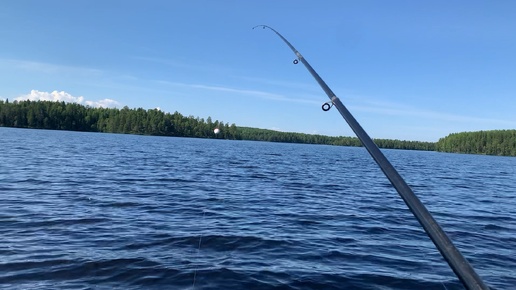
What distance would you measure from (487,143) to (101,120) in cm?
15566

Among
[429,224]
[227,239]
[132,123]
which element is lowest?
[227,239]

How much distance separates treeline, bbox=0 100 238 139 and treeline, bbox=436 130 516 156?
3880 inches

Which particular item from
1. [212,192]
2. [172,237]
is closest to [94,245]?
[172,237]

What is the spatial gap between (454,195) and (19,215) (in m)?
19.7

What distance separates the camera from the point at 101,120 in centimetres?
15850

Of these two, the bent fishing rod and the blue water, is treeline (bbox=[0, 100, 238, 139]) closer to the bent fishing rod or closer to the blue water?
the blue water

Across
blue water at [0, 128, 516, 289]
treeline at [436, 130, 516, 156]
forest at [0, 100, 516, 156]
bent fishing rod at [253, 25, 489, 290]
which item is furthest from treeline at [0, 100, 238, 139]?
bent fishing rod at [253, 25, 489, 290]

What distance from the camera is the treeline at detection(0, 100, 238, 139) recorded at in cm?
13725

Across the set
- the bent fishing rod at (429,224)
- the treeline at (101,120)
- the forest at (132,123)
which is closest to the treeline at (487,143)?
the forest at (132,123)

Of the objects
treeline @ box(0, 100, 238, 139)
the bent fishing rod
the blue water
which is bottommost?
the blue water

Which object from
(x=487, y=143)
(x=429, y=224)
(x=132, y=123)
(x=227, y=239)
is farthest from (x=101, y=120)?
(x=429, y=224)

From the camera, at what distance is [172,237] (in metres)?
10.3

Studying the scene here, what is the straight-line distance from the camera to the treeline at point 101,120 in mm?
137250

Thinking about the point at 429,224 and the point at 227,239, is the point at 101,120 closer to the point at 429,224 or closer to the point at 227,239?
the point at 227,239
